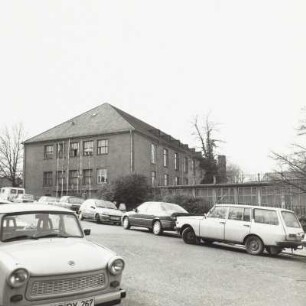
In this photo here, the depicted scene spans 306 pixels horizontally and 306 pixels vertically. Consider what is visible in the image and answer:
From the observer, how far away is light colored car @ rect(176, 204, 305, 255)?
13.4m

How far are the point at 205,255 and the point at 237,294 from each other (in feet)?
16.1

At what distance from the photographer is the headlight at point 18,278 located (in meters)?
4.87

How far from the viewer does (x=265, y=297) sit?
753 centimetres

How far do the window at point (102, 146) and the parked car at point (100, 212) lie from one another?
1845 cm

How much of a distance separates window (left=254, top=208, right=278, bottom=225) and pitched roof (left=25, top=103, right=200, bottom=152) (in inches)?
1143

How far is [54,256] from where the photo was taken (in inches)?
212

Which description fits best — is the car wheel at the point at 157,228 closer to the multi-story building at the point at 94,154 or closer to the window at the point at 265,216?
the window at the point at 265,216

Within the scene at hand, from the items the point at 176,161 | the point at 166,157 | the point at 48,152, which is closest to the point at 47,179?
the point at 48,152

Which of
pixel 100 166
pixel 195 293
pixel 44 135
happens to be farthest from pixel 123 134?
pixel 195 293

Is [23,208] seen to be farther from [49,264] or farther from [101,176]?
[101,176]

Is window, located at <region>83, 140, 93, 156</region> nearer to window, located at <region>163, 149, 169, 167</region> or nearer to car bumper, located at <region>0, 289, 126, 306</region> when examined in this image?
window, located at <region>163, 149, 169, 167</region>

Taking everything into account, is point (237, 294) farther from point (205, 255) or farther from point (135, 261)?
point (205, 255)

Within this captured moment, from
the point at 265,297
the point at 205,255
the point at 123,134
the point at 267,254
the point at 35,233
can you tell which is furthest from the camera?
the point at 123,134

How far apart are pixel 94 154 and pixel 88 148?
1232 millimetres
